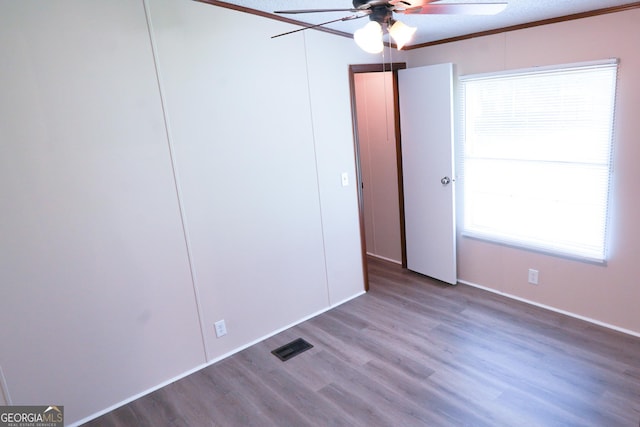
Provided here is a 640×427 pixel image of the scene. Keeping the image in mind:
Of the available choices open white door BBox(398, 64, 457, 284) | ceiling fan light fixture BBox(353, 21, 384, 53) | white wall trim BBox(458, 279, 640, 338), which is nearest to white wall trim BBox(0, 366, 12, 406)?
ceiling fan light fixture BBox(353, 21, 384, 53)

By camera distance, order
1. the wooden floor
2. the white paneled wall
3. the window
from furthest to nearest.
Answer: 1. the window
2. the wooden floor
3. the white paneled wall

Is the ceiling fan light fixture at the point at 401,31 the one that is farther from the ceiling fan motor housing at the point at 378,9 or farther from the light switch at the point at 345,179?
the light switch at the point at 345,179

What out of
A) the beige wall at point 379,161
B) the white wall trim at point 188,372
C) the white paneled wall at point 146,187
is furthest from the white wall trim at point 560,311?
the white paneled wall at point 146,187

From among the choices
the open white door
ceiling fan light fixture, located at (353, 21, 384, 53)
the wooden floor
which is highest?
ceiling fan light fixture, located at (353, 21, 384, 53)

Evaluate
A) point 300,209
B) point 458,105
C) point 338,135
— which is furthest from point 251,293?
point 458,105

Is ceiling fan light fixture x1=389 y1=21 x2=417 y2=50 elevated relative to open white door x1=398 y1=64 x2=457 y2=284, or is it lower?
elevated

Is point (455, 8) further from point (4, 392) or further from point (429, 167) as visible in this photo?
point (4, 392)

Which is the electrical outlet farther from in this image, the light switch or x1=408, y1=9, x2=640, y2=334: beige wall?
x1=408, y1=9, x2=640, y2=334: beige wall

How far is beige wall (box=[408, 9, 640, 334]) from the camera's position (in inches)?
101

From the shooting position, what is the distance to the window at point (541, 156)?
9.03 ft

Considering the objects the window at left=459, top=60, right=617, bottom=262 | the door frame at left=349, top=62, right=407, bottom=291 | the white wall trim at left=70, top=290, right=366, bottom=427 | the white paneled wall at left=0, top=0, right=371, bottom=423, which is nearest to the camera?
the white paneled wall at left=0, top=0, right=371, bottom=423

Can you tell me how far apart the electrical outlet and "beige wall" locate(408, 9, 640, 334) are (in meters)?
2.37

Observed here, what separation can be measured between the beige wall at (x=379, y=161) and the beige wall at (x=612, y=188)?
773mm

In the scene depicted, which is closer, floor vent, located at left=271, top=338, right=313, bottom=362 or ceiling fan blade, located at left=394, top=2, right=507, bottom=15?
ceiling fan blade, located at left=394, top=2, right=507, bottom=15
